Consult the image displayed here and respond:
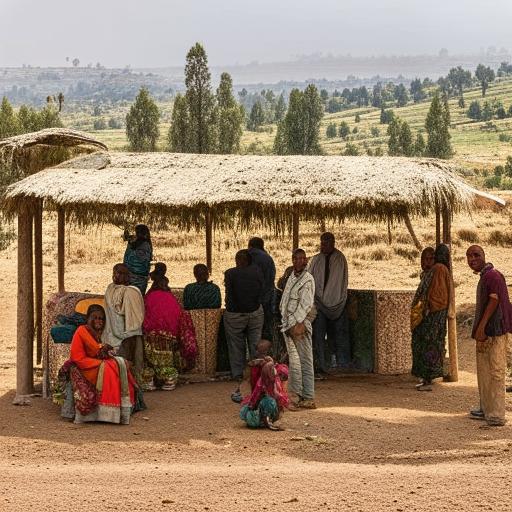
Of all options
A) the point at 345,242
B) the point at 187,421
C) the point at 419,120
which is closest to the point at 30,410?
the point at 187,421

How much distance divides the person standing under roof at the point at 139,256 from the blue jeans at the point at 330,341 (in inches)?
78.7

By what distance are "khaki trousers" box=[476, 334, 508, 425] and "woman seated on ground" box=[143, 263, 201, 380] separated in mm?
3479

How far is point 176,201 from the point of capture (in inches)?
485

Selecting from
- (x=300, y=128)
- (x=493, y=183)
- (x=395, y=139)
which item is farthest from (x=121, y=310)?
(x=395, y=139)

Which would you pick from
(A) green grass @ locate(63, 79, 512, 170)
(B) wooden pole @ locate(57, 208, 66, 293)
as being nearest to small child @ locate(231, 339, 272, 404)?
(B) wooden pole @ locate(57, 208, 66, 293)

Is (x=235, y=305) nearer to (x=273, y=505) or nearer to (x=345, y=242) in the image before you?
(x=273, y=505)

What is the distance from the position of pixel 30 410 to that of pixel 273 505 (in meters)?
4.60

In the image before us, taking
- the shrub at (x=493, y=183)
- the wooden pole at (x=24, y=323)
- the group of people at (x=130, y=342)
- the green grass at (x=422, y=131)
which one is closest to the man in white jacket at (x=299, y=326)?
the group of people at (x=130, y=342)

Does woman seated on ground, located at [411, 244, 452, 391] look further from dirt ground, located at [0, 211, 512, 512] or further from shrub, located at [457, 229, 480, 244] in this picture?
shrub, located at [457, 229, 480, 244]

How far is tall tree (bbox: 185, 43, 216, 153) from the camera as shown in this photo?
55.7 meters

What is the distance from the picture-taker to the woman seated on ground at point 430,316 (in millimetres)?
12109

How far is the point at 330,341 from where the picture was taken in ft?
43.6

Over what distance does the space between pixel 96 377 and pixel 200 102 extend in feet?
152

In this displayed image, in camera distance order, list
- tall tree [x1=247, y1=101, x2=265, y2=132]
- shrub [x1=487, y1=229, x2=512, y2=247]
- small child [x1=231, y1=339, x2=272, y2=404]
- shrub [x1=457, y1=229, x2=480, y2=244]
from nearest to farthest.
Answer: small child [x1=231, y1=339, x2=272, y2=404] < shrub [x1=487, y1=229, x2=512, y2=247] < shrub [x1=457, y1=229, x2=480, y2=244] < tall tree [x1=247, y1=101, x2=265, y2=132]
